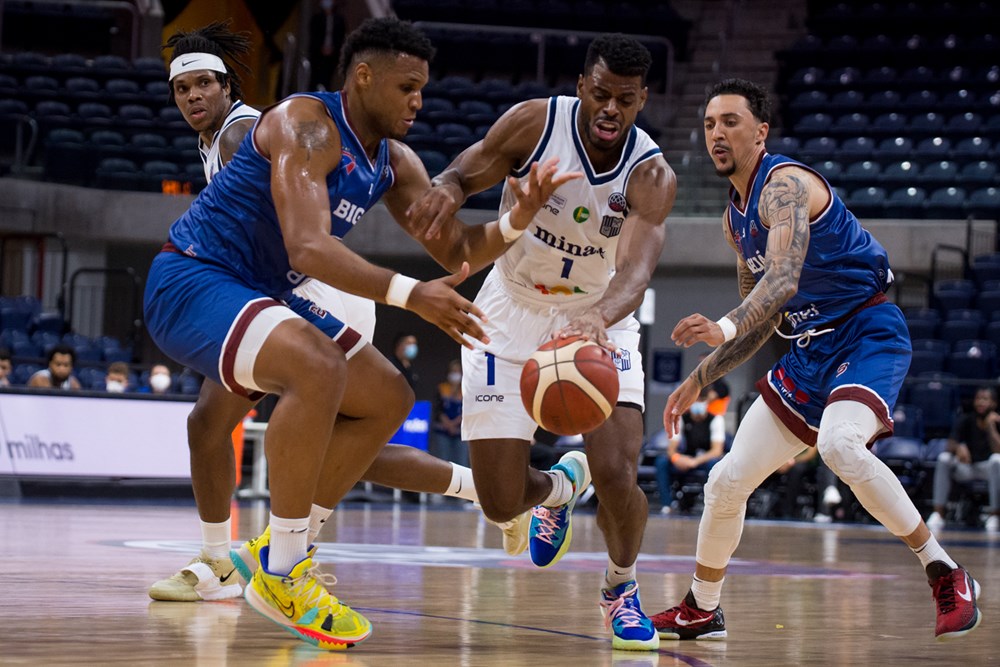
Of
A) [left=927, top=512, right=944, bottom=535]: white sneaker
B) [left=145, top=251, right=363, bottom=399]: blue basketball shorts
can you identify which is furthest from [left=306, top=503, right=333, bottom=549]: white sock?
[left=927, top=512, right=944, bottom=535]: white sneaker

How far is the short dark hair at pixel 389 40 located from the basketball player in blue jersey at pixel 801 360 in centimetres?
119

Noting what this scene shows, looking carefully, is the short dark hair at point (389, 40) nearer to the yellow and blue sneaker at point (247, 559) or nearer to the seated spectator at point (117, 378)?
the yellow and blue sneaker at point (247, 559)

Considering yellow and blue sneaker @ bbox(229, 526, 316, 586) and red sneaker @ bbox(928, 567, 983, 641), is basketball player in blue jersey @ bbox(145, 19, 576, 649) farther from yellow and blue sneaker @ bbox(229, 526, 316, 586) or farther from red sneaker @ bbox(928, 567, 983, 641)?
red sneaker @ bbox(928, 567, 983, 641)

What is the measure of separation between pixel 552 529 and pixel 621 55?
189 cm

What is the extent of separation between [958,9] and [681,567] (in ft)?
57.7

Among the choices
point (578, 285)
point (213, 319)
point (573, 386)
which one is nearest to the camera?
point (213, 319)

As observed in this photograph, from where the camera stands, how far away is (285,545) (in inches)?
148

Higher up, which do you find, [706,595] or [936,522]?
[706,595]

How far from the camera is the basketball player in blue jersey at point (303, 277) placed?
12.2 feet

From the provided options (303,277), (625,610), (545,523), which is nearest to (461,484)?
(545,523)

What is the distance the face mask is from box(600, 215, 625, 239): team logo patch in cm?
921

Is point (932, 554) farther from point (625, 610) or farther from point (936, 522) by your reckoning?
point (936, 522)

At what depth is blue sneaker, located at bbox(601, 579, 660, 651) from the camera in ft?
13.5

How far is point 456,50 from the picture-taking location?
22.6 meters
